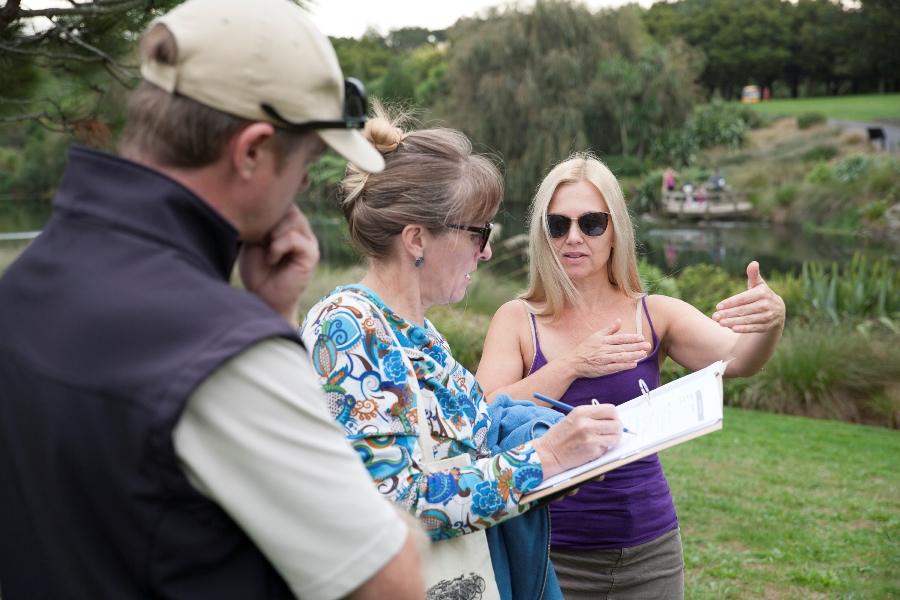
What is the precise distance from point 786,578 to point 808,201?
1017 inches

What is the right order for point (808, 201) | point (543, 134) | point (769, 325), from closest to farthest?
point (769, 325) < point (808, 201) < point (543, 134)

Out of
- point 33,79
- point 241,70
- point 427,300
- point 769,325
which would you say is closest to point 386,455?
point 427,300

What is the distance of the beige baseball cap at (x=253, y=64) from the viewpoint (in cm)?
113

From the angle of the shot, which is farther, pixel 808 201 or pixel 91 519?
pixel 808 201

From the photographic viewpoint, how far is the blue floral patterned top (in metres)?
1.68

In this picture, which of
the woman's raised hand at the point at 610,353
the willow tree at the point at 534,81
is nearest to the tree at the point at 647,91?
the willow tree at the point at 534,81

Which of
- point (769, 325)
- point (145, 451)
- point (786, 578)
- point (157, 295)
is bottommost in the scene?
point (786, 578)

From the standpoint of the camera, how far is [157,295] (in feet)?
3.40

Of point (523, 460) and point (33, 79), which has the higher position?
point (33, 79)

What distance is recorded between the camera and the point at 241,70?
1131 mm

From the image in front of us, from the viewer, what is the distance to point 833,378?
30.8ft

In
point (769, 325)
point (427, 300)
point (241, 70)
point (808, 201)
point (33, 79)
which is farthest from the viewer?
point (808, 201)

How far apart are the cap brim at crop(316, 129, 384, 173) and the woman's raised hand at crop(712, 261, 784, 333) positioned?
Answer: 1.68 metres

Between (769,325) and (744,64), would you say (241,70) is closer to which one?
(769,325)
